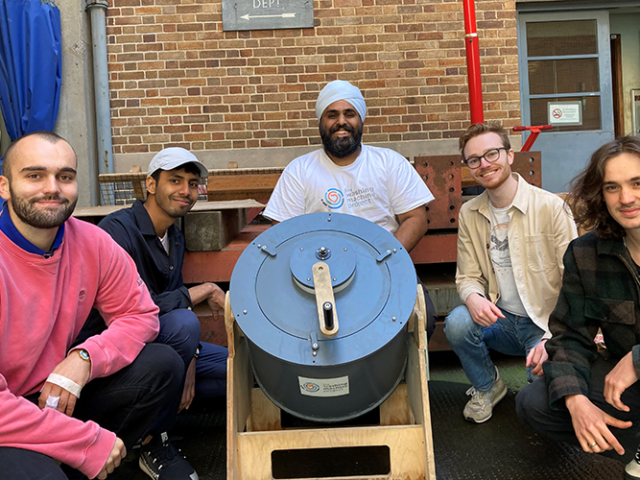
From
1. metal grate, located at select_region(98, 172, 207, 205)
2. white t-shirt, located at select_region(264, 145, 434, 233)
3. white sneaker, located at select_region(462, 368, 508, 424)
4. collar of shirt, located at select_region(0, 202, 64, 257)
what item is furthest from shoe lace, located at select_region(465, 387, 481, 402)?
metal grate, located at select_region(98, 172, 207, 205)

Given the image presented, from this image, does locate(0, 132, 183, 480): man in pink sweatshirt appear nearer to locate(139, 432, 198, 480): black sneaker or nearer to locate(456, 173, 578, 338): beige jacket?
locate(139, 432, 198, 480): black sneaker

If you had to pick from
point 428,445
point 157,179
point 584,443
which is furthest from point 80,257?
point 584,443

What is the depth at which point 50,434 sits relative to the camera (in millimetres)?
1438

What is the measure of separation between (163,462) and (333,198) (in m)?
1.39

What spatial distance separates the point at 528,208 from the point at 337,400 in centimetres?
119

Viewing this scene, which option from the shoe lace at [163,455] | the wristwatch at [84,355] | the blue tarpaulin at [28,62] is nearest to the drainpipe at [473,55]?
the shoe lace at [163,455]

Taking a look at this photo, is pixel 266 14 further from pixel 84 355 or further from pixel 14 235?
pixel 84 355

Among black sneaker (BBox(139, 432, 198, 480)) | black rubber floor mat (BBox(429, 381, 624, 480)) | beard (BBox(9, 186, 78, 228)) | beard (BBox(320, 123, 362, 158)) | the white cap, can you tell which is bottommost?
black rubber floor mat (BBox(429, 381, 624, 480))

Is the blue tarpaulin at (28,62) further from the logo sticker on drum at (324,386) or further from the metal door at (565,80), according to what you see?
the metal door at (565,80)

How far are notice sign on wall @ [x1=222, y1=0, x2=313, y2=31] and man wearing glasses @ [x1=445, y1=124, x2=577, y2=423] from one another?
9.09 feet

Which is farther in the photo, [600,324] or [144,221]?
[144,221]

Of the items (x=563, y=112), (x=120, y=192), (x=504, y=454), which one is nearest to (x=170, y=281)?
(x=504, y=454)

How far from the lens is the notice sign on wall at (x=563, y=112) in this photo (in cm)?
492

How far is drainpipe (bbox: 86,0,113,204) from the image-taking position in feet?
14.6
